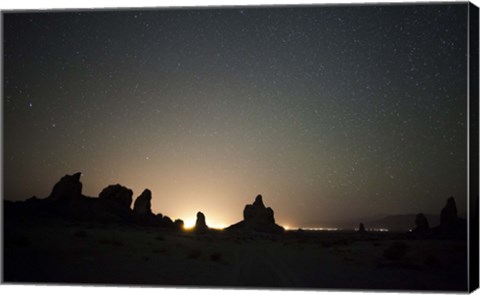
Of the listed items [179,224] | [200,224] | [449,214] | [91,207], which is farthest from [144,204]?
[449,214]

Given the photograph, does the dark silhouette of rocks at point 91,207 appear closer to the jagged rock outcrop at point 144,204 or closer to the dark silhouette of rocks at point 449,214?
the jagged rock outcrop at point 144,204

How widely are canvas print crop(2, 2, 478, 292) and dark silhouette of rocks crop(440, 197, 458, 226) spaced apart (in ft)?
0.07


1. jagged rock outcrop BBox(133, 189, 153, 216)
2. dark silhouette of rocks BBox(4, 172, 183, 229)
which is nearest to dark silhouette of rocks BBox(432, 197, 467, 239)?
dark silhouette of rocks BBox(4, 172, 183, 229)

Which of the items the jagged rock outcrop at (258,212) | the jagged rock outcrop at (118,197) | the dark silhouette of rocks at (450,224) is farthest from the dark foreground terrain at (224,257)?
the jagged rock outcrop at (118,197)

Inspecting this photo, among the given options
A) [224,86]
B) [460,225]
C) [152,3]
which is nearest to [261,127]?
[224,86]

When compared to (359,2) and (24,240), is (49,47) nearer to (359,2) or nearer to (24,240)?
(24,240)

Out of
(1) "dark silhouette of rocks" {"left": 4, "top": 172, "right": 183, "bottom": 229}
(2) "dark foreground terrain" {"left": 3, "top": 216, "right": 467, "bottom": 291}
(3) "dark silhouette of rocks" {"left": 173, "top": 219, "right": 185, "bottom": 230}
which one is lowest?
(2) "dark foreground terrain" {"left": 3, "top": 216, "right": 467, "bottom": 291}

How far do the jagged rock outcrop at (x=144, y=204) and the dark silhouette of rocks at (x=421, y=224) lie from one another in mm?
4158

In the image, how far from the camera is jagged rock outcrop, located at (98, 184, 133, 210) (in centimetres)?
1277

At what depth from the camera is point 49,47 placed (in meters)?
13.6

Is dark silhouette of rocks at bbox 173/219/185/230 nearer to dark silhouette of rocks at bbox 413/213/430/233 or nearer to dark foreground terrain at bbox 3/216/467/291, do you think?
dark foreground terrain at bbox 3/216/467/291

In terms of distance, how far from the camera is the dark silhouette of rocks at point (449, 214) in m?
12.1

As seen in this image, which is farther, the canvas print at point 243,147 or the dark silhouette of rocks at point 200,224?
the dark silhouette of rocks at point 200,224

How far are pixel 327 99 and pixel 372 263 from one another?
2.68 m
